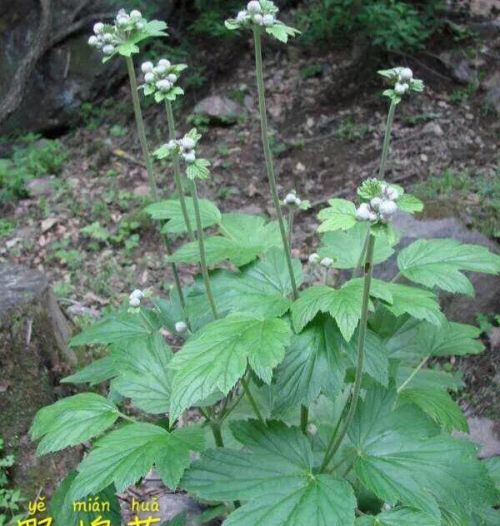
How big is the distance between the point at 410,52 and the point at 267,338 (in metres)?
5.49

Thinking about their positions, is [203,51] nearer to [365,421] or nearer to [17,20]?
[17,20]

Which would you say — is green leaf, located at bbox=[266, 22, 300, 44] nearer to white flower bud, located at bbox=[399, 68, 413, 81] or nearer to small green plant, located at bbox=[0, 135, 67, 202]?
white flower bud, located at bbox=[399, 68, 413, 81]

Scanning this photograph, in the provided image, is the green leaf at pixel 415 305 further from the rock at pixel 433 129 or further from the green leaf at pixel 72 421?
the rock at pixel 433 129

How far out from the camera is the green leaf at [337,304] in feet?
5.89

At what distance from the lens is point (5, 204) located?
6.31 meters

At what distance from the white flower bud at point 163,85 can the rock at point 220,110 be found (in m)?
4.95

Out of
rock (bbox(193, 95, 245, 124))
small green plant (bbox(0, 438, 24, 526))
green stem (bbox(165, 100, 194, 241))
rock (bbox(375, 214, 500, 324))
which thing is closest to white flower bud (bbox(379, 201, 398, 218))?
green stem (bbox(165, 100, 194, 241))

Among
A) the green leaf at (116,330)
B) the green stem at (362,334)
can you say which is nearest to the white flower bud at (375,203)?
the green stem at (362,334)

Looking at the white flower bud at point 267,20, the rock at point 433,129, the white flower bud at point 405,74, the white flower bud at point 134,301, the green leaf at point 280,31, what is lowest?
the rock at point 433,129

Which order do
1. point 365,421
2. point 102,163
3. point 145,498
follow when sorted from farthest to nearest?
point 102,163 → point 145,498 → point 365,421

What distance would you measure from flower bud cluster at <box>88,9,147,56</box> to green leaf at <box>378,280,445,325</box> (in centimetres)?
117

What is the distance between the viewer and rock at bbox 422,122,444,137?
230 inches

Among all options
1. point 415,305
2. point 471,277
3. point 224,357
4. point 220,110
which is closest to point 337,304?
point 415,305

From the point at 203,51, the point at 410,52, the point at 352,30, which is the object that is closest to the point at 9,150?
the point at 203,51
